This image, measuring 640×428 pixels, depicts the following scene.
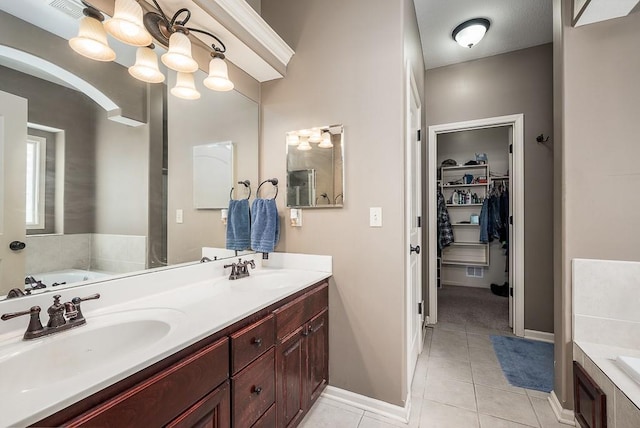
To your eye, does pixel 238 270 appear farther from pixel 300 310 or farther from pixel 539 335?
pixel 539 335

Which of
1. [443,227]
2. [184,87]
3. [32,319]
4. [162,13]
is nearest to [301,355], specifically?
[32,319]

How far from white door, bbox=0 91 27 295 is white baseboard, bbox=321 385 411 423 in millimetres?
1681

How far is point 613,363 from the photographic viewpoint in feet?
4.29

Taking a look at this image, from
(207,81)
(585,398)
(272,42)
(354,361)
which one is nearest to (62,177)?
(207,81)

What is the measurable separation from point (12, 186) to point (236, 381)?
1.06 m

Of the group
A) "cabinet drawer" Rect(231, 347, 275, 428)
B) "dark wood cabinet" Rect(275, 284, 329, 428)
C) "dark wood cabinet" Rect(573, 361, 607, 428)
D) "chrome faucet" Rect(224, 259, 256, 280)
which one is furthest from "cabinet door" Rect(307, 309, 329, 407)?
"dark wood cabinet" Rect(573, 361, 607, 428)

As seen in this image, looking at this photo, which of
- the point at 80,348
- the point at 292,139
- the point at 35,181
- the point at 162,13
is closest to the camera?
the point at 80,348

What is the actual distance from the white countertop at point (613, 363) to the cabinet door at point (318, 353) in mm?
1366

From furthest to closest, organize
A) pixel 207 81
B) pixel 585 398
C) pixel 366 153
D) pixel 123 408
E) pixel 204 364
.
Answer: pixel 366 153 < pixel 207 81 < pixel 585 398 < pixel 204 364 < pixel 123 408

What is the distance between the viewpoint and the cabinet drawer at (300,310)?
132 cm

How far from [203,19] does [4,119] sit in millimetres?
970

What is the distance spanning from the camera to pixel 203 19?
143 centimetres

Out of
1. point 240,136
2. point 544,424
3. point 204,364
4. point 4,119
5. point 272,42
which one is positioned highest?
point 272,42

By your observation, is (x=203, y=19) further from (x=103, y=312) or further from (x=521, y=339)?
(x=521, y=339)
